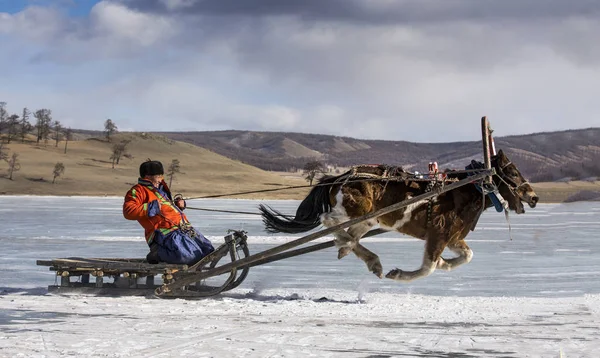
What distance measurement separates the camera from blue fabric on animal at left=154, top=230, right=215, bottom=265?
8.98 metres

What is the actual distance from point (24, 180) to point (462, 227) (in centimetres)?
7002

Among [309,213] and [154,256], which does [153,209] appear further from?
[309,213]

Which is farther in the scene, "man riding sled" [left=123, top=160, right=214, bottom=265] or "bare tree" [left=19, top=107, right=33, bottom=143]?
"bare tree" [left=19, top=107, right=33, bottom=143]

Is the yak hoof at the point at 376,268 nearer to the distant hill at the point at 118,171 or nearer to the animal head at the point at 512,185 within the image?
the animal head at the point at 512,185

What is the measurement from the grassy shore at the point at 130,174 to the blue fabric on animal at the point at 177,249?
47.1 m

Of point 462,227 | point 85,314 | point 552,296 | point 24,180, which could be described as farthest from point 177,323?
point 24,180

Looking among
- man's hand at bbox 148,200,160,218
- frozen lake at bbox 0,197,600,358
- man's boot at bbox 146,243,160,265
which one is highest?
man's hand at bbox 148,200,160,218

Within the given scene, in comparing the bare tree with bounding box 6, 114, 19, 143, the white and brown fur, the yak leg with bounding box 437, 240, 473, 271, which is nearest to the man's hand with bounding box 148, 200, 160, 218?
the white and brown fur

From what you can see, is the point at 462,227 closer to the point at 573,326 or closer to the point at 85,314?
the point at 573,326

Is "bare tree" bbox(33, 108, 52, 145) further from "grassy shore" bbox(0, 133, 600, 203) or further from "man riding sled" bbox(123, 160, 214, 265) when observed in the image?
"man riding sled" bbox(123, 160, 214, 265)

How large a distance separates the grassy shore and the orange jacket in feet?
154

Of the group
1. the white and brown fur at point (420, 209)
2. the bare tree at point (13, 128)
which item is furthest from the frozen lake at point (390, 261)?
the bare tree at point (13, 128)

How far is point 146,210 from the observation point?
8.86 meters

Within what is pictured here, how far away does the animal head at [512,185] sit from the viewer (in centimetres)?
848
